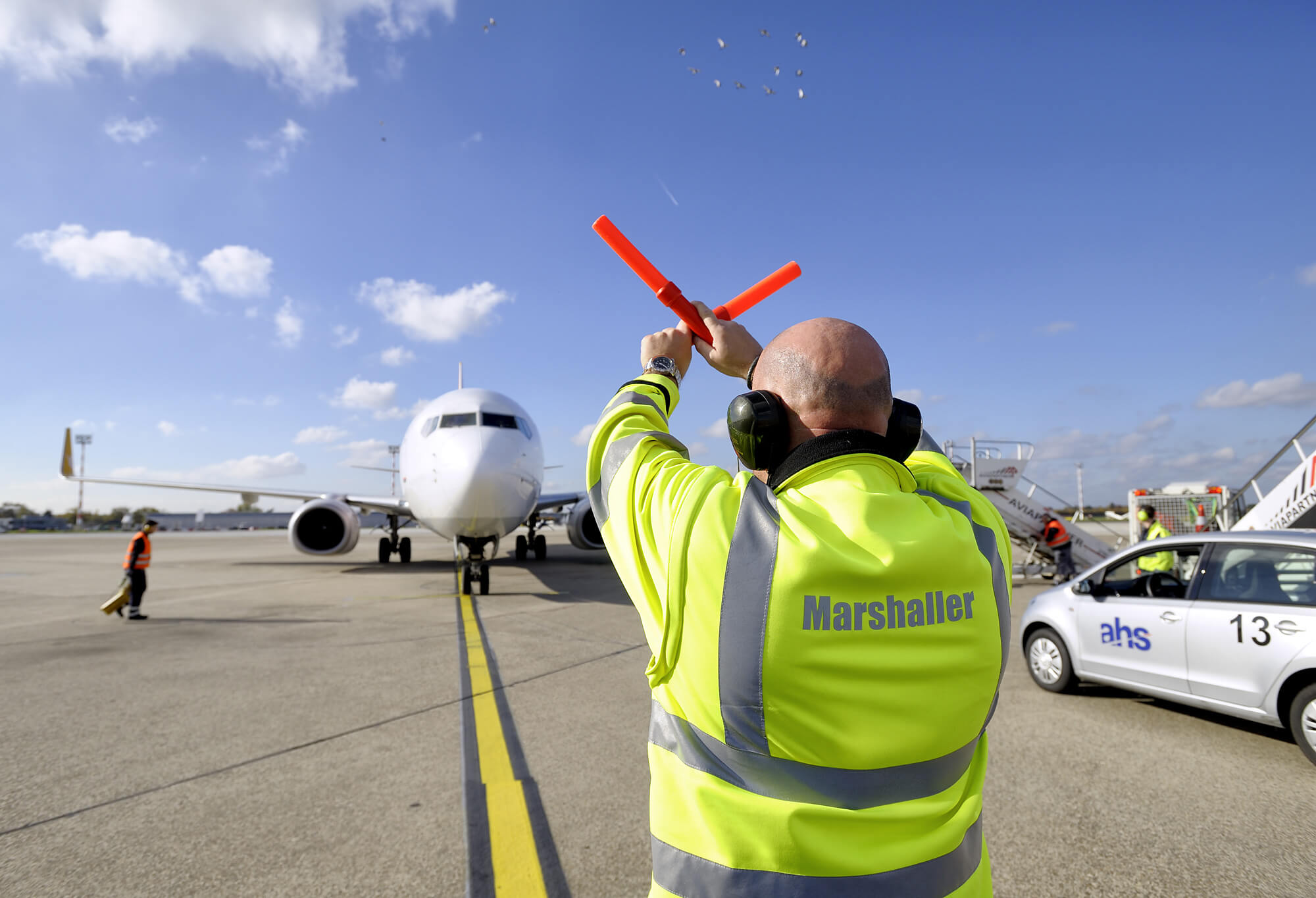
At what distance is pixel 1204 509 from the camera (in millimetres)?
17906

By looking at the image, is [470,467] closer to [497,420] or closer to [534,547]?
[497,420]

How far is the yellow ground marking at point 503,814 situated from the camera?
283 cm

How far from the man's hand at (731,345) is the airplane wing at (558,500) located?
54.3 feet

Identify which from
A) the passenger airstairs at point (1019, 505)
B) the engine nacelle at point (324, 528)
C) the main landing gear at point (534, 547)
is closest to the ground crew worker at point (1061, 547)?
the passenger airstairs at point (1019, 505)

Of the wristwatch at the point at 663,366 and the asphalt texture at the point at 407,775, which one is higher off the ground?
the wristwatch at the point at 663,366

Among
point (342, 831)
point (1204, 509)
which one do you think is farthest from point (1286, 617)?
point (1204, 509)

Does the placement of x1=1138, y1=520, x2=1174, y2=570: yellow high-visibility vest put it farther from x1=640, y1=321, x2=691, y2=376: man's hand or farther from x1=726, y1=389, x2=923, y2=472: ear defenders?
x1=726, y1=389, x2=923, y2=472: ear defenders

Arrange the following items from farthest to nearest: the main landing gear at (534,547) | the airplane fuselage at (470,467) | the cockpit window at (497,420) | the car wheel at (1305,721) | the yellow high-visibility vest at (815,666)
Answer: the main landing gear at (534,547), the cockpit window at (497,420), the airplane fuselage at (470,467), the car wheel at (1305,721), the yellow high-visibility vest at (815,666)

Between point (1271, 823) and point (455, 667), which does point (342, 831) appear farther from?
point (1271, 823)

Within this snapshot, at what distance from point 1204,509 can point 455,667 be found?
64.4ft

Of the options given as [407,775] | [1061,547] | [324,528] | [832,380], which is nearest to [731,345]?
[832,380]

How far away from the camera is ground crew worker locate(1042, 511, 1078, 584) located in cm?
1416

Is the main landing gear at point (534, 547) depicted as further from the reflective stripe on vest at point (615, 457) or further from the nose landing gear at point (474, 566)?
the reflective stripe on vest at point (615, 457)

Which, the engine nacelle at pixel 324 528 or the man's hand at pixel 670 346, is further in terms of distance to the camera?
the engine nacelle at pixel 324 528
